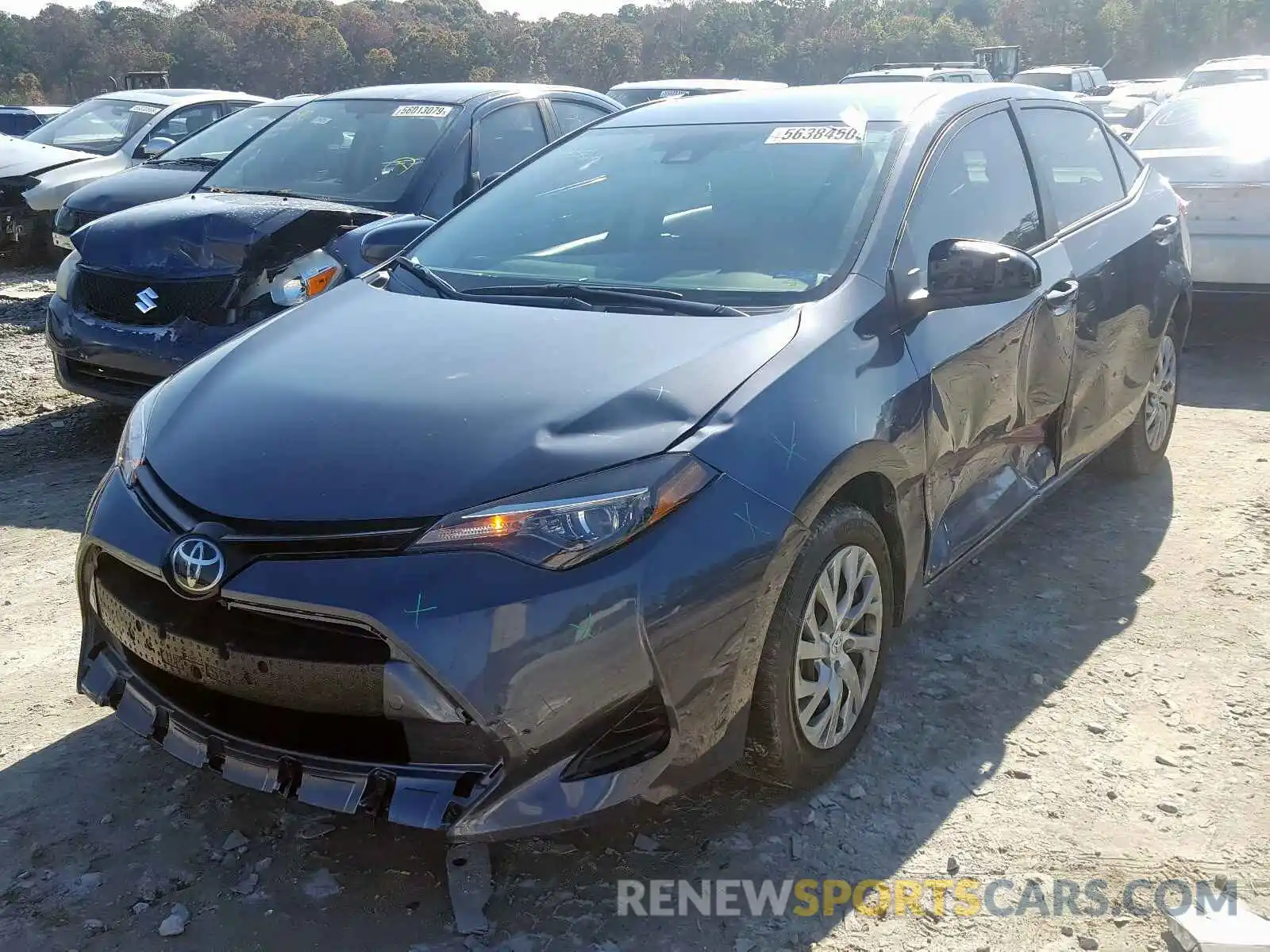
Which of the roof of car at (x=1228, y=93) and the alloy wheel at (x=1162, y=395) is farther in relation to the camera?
the roof of car at (x=1228, y=93)

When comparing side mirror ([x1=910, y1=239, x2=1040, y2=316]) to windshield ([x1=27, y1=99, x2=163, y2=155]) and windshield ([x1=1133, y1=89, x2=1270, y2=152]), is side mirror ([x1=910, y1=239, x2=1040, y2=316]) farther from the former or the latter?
windshield ([x1=27, y1=99, x2=163, y2=155])

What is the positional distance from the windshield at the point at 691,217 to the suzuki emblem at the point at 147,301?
2012 millimetres

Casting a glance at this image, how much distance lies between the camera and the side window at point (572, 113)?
7.18 metres

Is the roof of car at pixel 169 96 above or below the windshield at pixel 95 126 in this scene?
above

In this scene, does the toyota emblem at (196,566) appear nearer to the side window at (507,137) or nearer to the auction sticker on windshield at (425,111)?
the side window at (507,137)

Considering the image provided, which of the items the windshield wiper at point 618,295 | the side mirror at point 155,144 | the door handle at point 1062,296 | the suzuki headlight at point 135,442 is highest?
the windshield wiper at point 618,295

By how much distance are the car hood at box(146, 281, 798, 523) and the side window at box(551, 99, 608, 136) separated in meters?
4.21

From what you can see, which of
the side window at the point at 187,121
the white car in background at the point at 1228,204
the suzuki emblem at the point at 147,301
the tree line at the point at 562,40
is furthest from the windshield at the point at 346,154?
the tree line at the point at 562,40

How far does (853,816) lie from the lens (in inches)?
115

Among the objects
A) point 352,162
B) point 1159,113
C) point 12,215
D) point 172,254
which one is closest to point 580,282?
point 172,254

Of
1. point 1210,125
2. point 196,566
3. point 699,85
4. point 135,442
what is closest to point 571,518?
point 196,566

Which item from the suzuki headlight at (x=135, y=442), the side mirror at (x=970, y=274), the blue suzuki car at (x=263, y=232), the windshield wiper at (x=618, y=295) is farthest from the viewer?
the blue suzuki car at (x=263, y=232)

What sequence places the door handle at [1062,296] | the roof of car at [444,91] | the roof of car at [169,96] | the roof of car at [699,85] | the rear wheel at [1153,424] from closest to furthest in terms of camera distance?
1. the door handle at [1062,296]
2. the rear wheel at [1153,424]
3. the roof of car at [444,91]
4. the roof of car at [699,85]
5. the roof of car at [169,96]

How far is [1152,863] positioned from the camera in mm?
2748
